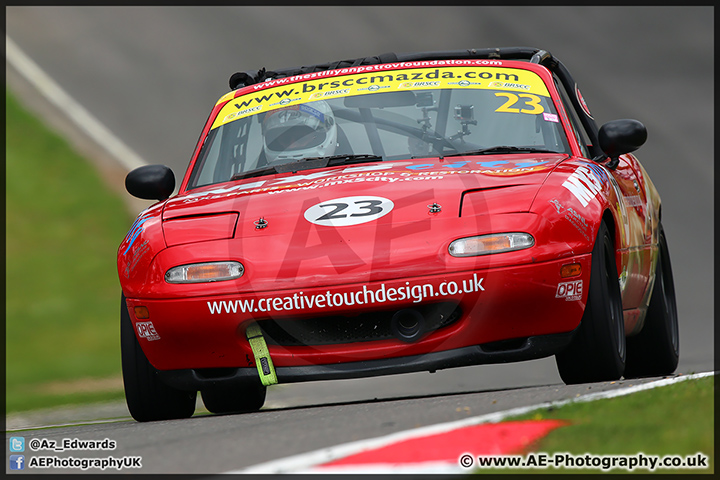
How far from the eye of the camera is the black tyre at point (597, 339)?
15.5 ft

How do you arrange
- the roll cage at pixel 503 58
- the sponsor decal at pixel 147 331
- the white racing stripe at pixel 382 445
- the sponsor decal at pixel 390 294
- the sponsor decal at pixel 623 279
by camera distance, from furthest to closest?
the roll cage at pixel 503 58 < the sponsor decal at pixel 623 279 < the sponsor decal at pixel 147 331 < the sponsor decal at pixel 390 294 < the white racing stripe at pixel 382 445

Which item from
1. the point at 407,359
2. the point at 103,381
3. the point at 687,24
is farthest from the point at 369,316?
the point at 687,24

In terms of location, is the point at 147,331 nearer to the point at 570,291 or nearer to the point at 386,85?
the point at 570,291

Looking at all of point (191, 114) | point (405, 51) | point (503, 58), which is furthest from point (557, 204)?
point (405, 51)

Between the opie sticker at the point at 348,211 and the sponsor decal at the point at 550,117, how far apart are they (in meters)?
1.38

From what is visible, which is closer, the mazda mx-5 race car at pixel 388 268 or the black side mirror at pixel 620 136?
the mazda mx-5 race car at pixel 388 268

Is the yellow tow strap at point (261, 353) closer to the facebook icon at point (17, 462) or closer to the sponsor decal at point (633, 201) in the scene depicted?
the facebook icon at point (17, 462)

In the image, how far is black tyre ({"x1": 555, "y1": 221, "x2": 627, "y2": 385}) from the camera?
4.73m

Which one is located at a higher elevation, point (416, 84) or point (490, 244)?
point (416, 84)

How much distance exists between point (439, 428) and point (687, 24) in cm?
2177

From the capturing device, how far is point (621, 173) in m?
6.24

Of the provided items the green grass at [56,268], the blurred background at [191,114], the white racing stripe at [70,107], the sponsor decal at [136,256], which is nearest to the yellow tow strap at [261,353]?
the sponsor decal at [136,256]

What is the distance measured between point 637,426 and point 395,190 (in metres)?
1.89

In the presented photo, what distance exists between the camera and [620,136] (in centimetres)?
573
